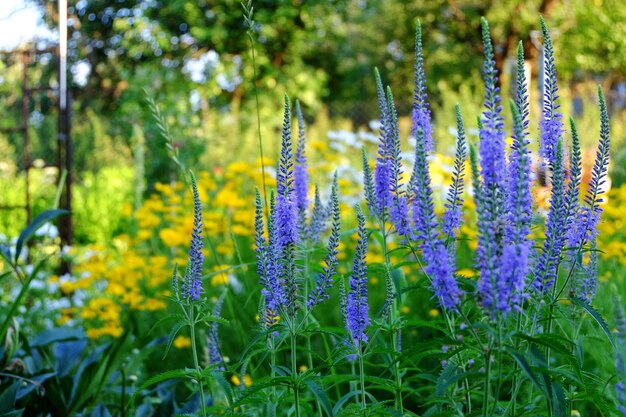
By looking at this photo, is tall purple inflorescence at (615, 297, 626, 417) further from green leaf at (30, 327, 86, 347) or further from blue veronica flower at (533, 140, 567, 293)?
green leaf at (30, 327, 86, 347)

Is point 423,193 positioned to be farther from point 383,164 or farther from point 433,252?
point 383,164

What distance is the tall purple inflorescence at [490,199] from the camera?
132 cm

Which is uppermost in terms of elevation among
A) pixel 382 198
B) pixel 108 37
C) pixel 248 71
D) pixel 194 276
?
pixel 108 37

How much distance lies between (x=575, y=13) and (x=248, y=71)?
823 cm

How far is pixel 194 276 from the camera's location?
70.0 inches

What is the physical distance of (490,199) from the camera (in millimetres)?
1336

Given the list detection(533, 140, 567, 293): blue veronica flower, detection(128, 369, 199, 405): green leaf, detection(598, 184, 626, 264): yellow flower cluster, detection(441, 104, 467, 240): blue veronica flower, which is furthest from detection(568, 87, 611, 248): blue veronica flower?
detection(598, 184, 626, 264): yellow flower cluster

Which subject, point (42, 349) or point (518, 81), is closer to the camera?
point (518, 81)

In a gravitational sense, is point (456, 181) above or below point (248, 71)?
below

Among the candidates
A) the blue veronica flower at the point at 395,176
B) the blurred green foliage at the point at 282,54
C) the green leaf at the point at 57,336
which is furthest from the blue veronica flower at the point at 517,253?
the blurred green foliage at the point at 282,54

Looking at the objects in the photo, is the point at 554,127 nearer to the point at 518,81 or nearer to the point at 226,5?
the point at 518,81

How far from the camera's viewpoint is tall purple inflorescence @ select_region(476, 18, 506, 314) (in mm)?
1319

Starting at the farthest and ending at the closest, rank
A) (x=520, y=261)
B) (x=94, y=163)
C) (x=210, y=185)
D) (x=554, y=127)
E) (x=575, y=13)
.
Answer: (x=575, y=13), (x=94, y=163), (x=210, y=185), (x=554, y=127), (x=520, y=261)

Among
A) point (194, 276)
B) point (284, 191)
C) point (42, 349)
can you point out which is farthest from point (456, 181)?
point (42, 349)
